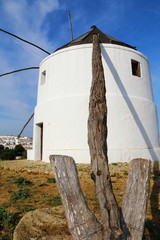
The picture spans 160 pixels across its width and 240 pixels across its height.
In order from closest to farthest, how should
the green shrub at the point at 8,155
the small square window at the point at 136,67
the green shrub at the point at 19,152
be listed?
the small square window at the point at 136,67, the green shrub at the point at 8,155, the green shrub at the point at 19,152

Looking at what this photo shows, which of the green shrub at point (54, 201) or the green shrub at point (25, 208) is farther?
the green shrub at point (54, 201)

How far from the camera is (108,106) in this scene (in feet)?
31.2

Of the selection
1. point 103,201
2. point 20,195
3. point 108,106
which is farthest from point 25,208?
point 108,106

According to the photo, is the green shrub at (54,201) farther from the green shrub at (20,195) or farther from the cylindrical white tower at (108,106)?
the cylindrical white tower at (108,106)

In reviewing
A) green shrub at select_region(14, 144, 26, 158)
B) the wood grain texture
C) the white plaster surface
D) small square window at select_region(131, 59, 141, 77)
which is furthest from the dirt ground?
green shrub at select_region(14, 144, 26, 158)

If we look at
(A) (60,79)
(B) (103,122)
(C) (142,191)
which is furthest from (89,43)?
(C) (142,191)

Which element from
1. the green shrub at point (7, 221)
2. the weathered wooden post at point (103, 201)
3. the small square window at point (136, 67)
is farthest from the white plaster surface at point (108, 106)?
the weathered wooden post at point (103, 201)

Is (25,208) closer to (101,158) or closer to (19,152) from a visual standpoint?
(101,158)

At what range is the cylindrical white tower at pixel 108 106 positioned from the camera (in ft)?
30.3

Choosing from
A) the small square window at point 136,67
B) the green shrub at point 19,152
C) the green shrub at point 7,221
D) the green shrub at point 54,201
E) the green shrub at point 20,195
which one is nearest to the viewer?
the green shrub at point 7,221

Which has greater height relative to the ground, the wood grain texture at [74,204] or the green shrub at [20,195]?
the wood grain texture at [74,204]

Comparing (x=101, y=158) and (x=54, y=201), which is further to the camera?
(x=54, y=201)

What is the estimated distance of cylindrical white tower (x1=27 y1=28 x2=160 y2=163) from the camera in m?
9.23

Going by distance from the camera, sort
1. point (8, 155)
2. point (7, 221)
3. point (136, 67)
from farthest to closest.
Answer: point (8, 155)
point (136, 67)
point (7, 221)
